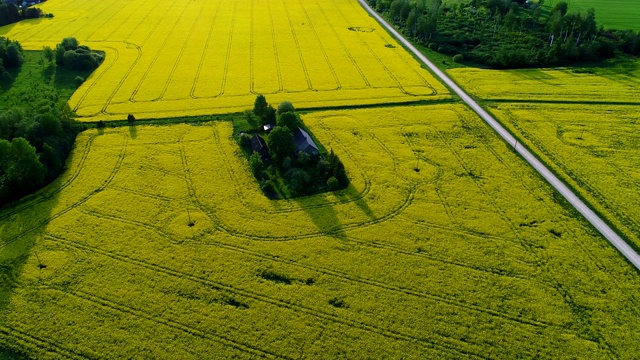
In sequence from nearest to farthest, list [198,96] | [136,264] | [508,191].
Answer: [136,264] < [508,191] < [198,96]

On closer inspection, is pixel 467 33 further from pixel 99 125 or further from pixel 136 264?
pixel 136 264

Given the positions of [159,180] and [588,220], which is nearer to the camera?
[588,220]

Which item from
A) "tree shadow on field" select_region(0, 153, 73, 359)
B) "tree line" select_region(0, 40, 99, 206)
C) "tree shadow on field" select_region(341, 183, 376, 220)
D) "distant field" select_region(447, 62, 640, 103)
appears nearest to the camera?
"tree shadow on field" select_region(0, 153, 73, 359)

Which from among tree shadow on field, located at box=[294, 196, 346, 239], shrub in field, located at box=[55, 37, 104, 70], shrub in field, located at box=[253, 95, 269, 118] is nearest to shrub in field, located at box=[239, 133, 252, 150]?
shrub in field, located at box=[253, 95, 269, 118]

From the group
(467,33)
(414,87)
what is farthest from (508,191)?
(467,33)

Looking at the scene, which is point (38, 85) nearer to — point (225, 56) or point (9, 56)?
point (9, 56)

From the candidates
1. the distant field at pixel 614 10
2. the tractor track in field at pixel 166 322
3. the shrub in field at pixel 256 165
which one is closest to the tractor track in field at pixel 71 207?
the tractor track in field at pixel 166 322

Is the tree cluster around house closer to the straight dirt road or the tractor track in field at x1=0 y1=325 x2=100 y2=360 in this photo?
the tractor track in field at x1=0 y1=325 x2=100 y2=360
